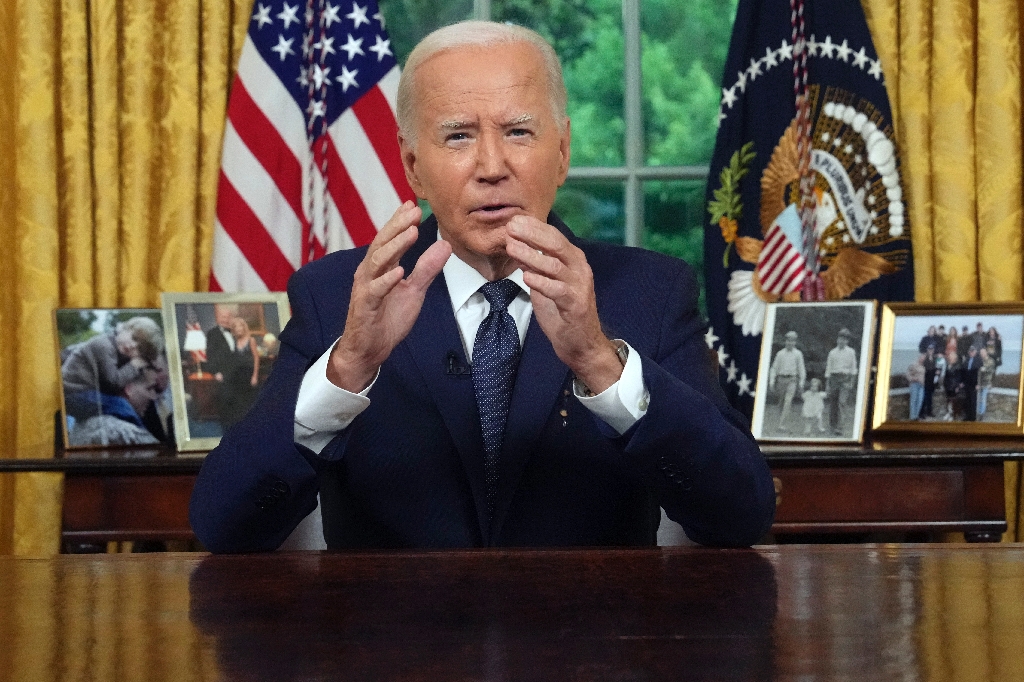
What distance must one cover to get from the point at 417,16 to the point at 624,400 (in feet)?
7.84

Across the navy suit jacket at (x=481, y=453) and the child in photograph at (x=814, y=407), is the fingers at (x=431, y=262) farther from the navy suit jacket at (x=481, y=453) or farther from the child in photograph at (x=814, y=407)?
the child in photograph at (x=814, y=407)

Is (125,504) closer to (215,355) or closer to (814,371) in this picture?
(215,355)

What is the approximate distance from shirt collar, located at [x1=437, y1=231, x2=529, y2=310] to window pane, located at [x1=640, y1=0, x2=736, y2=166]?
71.1 inches

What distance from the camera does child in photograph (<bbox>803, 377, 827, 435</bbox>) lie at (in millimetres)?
2791

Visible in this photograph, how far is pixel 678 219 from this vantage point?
142 inches

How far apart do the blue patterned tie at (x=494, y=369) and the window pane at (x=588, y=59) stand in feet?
5.94

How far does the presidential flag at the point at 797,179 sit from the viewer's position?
3092mm

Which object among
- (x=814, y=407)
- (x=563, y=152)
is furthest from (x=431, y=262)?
(x=814, y=407)

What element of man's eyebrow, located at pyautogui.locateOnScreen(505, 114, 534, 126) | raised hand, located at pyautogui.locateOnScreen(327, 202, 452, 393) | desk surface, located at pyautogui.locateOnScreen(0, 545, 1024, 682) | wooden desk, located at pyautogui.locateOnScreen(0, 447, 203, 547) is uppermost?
man's eyebrow, located at pyautogui.locateOnScreen(505, 114, 534, 126)

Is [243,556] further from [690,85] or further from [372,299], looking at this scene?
[690,85]

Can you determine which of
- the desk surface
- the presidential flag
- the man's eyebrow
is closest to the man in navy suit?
the man's eyebrow

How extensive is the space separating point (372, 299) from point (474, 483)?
1.22 feet

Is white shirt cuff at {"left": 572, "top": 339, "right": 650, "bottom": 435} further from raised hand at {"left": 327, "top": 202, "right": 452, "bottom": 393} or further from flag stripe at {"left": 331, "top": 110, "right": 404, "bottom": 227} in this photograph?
flag stripe at {"left": 331, "top": 110, "right": 404, "bottom": 227}

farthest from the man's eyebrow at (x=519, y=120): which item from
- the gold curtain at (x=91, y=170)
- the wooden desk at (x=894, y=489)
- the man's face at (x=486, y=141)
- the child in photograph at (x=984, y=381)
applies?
the gold curtain at (x=91, y=170)
